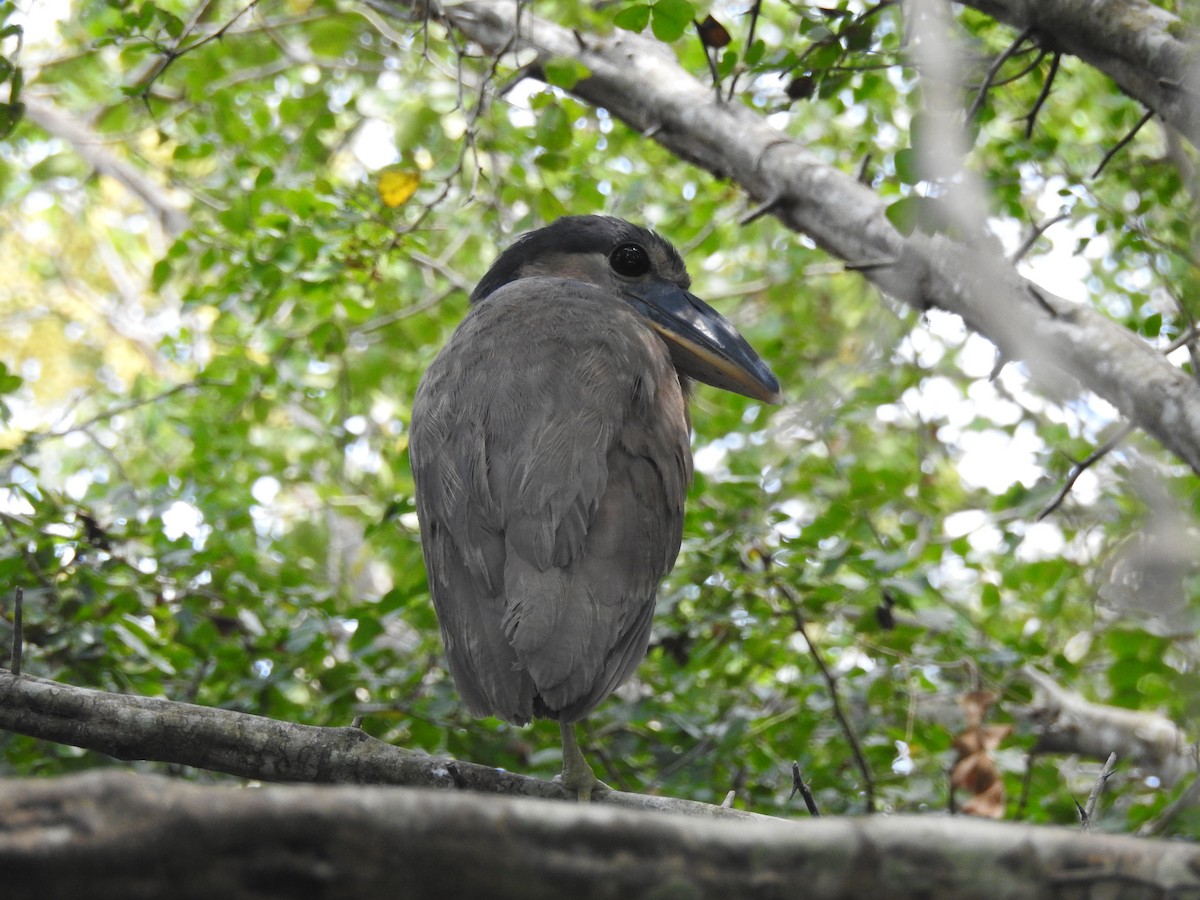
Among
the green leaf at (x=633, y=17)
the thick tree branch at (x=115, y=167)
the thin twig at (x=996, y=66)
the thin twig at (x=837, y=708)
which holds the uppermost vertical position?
the thick tree branch at (x=115, y=167)

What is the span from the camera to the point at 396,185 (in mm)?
4023

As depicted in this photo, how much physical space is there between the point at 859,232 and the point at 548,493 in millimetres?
1305

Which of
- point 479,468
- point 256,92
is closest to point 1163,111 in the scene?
point 479,468

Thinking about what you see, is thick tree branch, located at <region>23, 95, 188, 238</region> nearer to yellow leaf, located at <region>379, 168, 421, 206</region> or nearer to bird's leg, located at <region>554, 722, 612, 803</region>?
yellow leaf, located at <region>379, 168, 421, 206</region>

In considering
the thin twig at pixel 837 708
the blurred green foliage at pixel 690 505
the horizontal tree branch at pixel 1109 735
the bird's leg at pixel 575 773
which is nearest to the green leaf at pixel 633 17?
the blurred green foliage at pixel 690 505

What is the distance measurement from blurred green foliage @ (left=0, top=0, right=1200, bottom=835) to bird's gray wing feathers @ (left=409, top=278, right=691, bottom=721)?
2.00 ft

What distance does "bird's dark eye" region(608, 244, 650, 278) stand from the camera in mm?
3912

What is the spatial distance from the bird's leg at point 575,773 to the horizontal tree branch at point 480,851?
138cm

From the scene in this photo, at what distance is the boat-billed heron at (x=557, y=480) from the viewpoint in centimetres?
263

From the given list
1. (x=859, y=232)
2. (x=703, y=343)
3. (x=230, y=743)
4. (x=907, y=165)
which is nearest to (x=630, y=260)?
(x=703, y=343)

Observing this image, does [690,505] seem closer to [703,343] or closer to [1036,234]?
[703,343]

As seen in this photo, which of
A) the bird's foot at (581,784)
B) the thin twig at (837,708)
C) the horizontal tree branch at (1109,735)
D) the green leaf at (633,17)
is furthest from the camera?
the horizontal tree branch at (1109,735)

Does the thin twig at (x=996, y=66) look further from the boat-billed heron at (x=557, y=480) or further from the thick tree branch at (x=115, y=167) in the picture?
the thick tree branch at (x=115, y=167)

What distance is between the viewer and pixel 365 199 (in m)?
4.21
